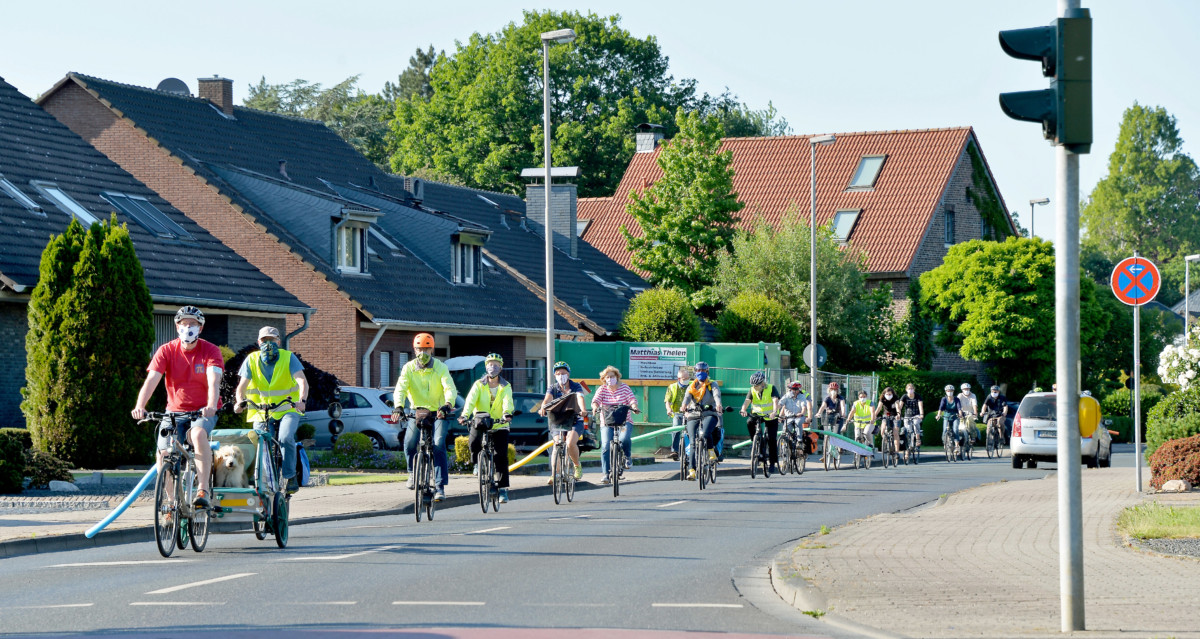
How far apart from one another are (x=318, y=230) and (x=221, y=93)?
25.0 feet

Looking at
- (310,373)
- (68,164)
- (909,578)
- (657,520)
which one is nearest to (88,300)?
(310,373)

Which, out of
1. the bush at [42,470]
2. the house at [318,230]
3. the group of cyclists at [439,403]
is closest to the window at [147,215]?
the house at [318,230]

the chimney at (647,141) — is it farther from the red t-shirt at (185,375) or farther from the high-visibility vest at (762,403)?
the red t-shirt at (185,375)

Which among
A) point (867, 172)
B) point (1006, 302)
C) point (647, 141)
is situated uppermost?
point (647, 141)

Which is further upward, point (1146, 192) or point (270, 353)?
point (1146, 192)

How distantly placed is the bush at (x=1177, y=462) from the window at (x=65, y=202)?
19.0 meters

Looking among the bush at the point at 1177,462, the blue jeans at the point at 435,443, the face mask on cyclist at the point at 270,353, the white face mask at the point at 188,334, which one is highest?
the white face mask at the point at 188,334

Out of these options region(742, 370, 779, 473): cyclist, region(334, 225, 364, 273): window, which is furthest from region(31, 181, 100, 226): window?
region(742, 370, 779, 473): cyclist

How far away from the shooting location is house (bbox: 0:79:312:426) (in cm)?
2612

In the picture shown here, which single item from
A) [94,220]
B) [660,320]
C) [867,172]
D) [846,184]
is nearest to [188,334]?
[94,220]

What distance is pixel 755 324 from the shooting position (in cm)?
4538

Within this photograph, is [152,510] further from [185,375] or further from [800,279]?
[800,279]

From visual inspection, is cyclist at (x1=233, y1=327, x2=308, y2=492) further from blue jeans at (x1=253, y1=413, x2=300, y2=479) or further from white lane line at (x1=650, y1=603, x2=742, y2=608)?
white lane line at (x1=650, y1=603, x2=742, y2=608)

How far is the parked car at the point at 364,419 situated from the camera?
30219 millimetres
